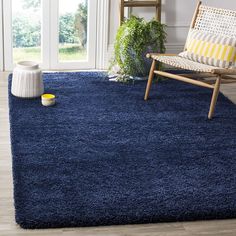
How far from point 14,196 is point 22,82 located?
4.94 feet

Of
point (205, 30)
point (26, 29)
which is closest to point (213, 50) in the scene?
point (205, 30)

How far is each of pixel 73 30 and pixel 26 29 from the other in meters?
0.40

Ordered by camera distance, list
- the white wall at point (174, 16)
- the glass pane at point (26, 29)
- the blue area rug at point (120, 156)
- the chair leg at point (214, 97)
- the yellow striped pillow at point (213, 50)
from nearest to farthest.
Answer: the blue area rug at point (120, 156)
the chair leg at point (214, 97)
the yellow striped pillow at point (213, 50)
the glass pane at point (26, 29)
the white wall at point (174, 16)

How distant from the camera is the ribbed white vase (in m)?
4.13

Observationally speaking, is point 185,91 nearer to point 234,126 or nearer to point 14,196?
point 234,126

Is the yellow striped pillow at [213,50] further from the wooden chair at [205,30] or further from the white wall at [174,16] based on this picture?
the white wall at [174,16]

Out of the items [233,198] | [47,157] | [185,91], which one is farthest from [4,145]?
[185,91]

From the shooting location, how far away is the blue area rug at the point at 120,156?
270 cm

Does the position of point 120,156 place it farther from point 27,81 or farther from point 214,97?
point 27,81

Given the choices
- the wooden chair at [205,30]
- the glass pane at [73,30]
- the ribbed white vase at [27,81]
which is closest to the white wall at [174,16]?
the glass pane at [73,30]

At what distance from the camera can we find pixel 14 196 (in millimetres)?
2781

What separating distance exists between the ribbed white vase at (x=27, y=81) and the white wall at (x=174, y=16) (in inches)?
44.5

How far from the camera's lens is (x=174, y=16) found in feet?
17.0

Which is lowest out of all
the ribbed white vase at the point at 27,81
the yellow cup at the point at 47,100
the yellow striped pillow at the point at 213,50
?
the yellow cup at the point at 47,100
